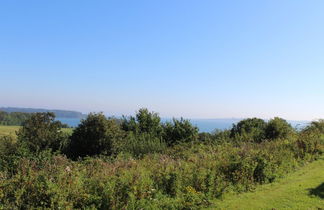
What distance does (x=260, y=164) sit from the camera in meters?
8.16

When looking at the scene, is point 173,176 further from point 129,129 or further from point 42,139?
point 129,129

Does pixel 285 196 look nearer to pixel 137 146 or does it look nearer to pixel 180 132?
pixel 137 146

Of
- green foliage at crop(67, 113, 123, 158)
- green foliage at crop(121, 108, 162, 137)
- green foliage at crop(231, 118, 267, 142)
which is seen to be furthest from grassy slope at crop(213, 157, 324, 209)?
green foliage at crop(121, 108, 162, 137)

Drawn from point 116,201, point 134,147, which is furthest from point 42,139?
point 116,201

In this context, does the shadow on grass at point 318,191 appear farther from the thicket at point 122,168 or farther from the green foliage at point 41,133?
the green foliage at point 41,133

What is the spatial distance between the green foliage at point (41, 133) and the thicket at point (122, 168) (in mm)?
35

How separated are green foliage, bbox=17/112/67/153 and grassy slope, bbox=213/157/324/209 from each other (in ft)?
23.8

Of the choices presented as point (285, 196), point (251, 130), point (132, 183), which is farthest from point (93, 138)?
point (251, 130)

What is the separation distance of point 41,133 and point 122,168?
17.4 ft

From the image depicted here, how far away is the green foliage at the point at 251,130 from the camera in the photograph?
50.2 feet

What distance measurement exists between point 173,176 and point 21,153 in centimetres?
557

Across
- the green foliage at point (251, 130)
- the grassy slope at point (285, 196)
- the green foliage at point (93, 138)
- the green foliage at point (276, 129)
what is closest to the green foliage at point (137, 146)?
the green foliage at point (93, 138)

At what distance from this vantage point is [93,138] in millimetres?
11117

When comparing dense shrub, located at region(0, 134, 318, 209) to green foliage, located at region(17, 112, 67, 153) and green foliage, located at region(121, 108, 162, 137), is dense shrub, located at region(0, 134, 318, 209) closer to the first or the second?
green foliage, located at region(17, 112, 67, 153)
